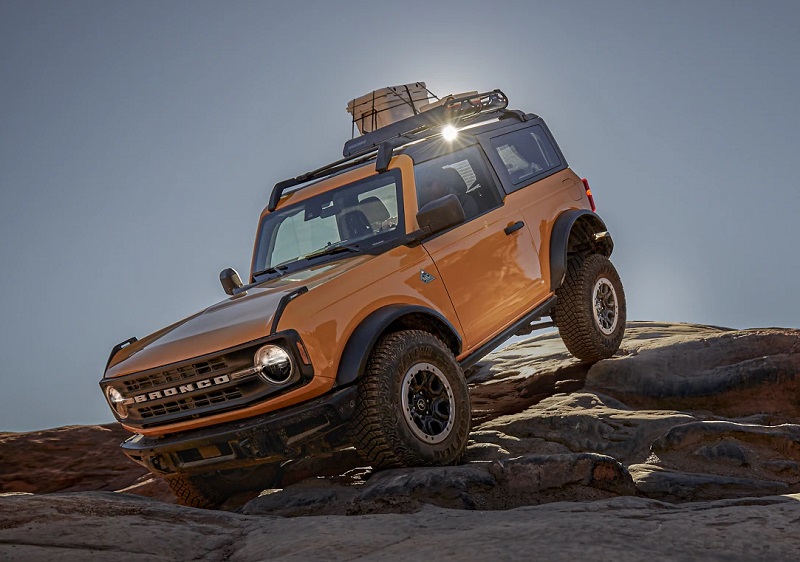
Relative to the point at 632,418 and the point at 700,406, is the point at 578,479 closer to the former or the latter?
the point at 632,418

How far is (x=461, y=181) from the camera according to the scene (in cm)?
600

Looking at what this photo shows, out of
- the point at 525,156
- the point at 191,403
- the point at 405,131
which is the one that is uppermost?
the point at 405,131

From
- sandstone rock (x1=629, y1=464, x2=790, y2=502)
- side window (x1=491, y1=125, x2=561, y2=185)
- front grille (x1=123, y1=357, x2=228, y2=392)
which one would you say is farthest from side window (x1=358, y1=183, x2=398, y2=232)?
sandstone rock (x1=629, y1=464, x2=790, y2=502)

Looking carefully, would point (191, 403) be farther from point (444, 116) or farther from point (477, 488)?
point (444, 116)

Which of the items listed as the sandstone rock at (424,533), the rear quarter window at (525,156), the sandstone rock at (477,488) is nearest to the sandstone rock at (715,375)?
the rear quarter window at (525,156)

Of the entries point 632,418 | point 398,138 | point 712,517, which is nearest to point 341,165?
point 398,138

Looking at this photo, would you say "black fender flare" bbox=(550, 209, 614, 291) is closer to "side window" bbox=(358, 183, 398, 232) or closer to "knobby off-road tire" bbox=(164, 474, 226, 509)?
"side window" bbox=(358, 183, 398, 232)

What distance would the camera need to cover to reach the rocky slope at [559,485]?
8.95ft

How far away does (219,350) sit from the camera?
13.8 ft

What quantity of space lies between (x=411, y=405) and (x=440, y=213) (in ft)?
3.99

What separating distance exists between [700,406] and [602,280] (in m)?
1.50

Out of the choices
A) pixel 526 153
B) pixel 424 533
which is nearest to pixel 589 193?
pixel 526 153

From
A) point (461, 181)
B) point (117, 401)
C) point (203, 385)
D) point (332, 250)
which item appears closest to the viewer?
point (203, 385)

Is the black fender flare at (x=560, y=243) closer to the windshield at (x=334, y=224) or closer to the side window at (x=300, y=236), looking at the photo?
the windshield at (x=334, y=224)
